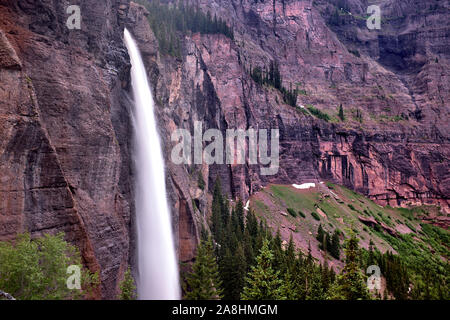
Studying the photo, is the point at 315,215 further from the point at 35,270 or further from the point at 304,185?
the point at 35,270

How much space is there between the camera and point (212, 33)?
10425cm

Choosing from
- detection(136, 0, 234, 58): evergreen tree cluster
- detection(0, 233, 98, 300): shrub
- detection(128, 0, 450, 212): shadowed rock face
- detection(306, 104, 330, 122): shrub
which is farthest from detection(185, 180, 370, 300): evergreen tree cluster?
detection(306, 104, 330, 122): shrub

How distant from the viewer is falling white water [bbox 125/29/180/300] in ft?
116

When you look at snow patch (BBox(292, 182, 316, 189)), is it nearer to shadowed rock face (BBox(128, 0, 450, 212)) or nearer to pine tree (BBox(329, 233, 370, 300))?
shadowed rock face (BBox(128, 0, 450, 212))

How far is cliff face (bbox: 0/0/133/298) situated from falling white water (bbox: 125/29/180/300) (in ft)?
15.0

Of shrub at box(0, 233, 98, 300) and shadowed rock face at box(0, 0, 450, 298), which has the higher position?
shadowed rock face at box(0, 0, 450, 298)

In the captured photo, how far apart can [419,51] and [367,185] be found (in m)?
94.0

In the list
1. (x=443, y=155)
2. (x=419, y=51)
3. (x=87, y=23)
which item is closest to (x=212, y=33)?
(x=87, y=23)

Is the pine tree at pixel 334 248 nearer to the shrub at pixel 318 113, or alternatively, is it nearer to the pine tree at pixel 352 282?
the pine tree at pixel 352 282

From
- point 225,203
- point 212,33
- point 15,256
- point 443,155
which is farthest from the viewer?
point 443,155

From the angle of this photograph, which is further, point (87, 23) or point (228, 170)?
point (228, 170)

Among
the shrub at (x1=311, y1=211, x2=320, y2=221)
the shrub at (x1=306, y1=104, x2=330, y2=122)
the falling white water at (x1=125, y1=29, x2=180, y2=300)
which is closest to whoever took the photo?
the falling white water at (x1=125, y1=29, x2=180, y2=300)

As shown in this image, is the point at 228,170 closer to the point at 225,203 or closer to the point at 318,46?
the point at 225,203
